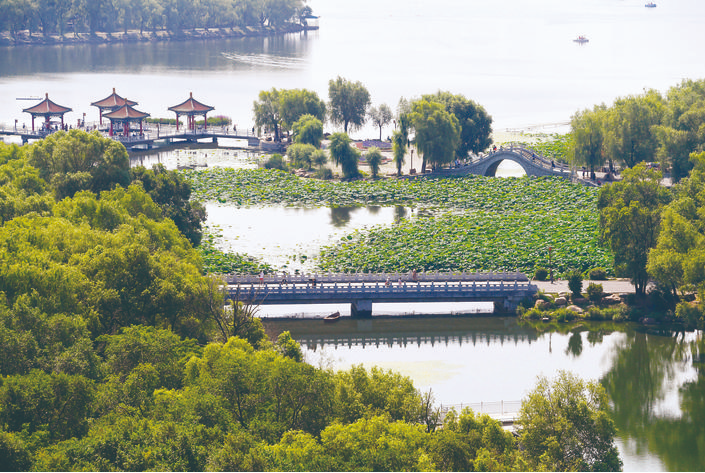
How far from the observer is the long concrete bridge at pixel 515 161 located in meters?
103

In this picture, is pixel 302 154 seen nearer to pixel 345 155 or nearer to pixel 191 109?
pixel 345 155

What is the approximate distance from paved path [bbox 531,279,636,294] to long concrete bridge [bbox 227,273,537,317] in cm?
163

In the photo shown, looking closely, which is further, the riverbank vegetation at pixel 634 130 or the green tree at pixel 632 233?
the riverbank vegetation at pixel 634 130

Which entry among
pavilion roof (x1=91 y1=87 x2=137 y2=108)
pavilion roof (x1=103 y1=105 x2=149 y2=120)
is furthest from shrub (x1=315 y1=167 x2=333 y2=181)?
pavilion roof (x1=91 y1=87 x2=137 y2=108)

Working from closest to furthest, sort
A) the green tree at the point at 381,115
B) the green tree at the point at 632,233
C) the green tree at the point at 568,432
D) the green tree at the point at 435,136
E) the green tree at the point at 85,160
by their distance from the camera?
the green tree at the point at 568,432 < the green tree at the point at 632,233 < the green tree at the point at 85,160 < the green tree at the point at 435,136 < the green tree at the point at 381,115

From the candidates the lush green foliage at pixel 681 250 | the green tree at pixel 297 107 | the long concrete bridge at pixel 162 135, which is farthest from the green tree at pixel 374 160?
the lush green foliage at pixel 681 250

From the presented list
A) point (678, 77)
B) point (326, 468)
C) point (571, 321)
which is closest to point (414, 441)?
point (326, 468)

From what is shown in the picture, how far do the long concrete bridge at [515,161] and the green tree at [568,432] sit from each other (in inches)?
2484

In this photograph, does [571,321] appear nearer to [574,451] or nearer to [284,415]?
[574,451]

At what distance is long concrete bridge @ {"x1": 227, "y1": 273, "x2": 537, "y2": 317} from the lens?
66938 millimetres

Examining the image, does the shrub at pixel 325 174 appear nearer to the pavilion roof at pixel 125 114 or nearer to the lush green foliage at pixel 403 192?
→ the lush green foliage at pixel 403 192

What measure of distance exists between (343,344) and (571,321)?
51.4ft

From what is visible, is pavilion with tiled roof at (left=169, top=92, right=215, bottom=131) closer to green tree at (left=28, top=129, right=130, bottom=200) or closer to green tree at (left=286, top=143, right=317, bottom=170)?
green tree at (left=286, top=143, right=317, bottom=170)

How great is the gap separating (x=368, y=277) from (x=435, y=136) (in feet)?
132
